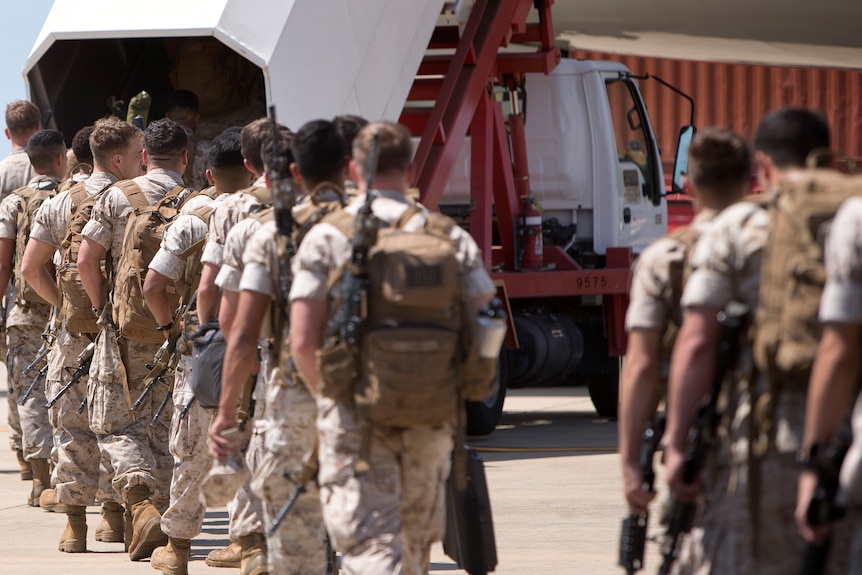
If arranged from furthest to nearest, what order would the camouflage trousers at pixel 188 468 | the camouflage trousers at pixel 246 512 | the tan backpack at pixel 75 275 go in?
the tan backpack at pixel 75 275
the camouflage trousers at pixel 188 468
the camouflage trousers at pixel 246 512

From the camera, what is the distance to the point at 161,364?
7.17 m

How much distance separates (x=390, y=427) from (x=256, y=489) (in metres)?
0.92

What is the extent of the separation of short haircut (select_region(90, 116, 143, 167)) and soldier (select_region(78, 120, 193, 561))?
0.33m

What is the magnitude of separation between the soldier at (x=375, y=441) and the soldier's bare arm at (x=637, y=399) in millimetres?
573

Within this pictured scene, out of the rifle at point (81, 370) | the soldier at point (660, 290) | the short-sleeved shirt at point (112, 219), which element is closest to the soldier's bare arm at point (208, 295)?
the short-sleeved shirt at point (112, 219)

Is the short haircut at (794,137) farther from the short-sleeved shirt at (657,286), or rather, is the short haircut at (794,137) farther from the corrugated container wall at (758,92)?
the corrugated container wall at (758,92)

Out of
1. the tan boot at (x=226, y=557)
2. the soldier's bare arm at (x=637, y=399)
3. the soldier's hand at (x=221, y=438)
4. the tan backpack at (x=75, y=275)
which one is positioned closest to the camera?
the soldier's bare arm at (x=637, y=399)

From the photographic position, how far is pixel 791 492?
3904 mm

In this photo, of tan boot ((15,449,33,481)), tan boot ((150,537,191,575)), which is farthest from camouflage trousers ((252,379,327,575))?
tan boot ((15,449,33,481))

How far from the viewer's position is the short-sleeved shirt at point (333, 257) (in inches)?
179

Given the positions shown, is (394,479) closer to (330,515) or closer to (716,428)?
(330,515)

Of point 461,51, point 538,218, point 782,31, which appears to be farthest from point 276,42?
point 782,31

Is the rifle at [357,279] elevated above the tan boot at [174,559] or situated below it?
above

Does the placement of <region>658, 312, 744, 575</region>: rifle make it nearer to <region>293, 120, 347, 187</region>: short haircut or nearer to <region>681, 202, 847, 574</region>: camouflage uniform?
<region>681, 202, 847, 574</region>: camouflage uniform
